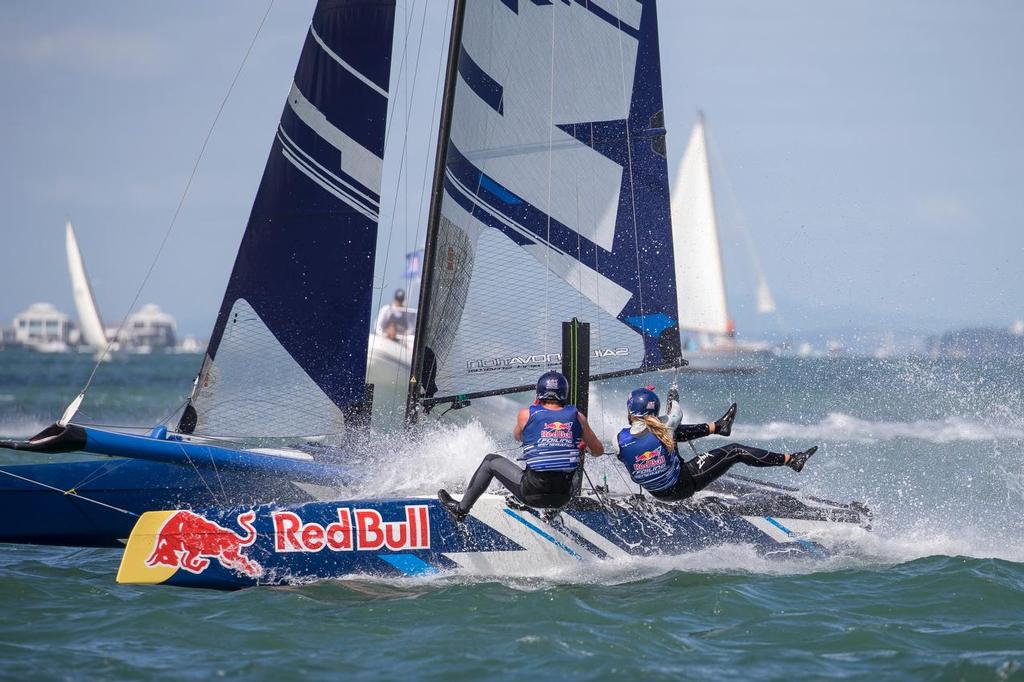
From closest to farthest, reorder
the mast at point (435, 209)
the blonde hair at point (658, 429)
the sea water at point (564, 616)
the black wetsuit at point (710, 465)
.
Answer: the sea water at point (564, 616), the blonde hair at point (658, 429), the black wetsuit at point (710, 465), the mast at point (435, 209)

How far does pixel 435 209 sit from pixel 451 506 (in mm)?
2671

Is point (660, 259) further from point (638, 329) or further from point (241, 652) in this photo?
point (241, 652)

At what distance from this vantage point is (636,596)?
7.12m

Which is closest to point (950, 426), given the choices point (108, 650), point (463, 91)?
point (463, 91)

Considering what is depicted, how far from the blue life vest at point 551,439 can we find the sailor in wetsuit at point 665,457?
1.30ft

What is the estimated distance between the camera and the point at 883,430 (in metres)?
19.7

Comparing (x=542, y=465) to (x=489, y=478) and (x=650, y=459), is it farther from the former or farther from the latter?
(x=650, y=459)

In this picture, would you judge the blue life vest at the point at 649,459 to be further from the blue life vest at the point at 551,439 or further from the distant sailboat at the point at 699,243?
the distant sailboat at the point at 699,243

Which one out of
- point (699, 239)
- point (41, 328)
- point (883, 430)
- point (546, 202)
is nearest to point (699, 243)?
point (699, 239)

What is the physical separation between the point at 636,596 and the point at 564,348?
2.11 m

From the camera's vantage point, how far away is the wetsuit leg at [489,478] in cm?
757

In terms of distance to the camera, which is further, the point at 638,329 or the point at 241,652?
the point at 638,329

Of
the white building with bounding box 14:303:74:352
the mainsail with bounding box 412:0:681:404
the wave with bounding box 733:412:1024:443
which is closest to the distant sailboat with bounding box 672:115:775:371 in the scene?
the wave with bounding box 733:412:1024:443

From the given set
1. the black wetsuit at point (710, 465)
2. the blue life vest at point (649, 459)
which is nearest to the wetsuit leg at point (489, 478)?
the blue life vest at point (649, 459)
